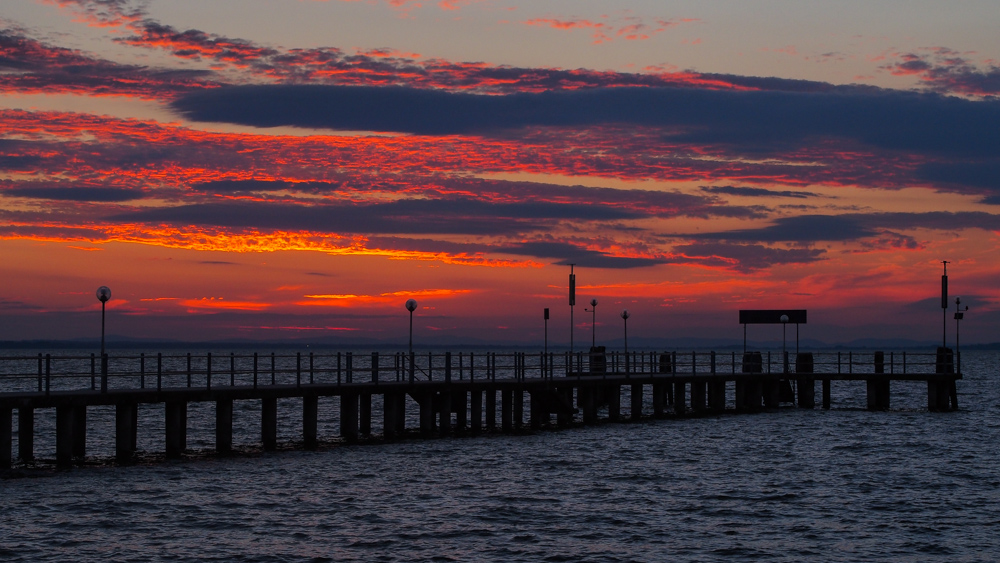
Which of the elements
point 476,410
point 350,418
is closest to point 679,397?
point 476,410

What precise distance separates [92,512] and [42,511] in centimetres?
113

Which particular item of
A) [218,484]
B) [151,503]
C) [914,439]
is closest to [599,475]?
[218,484]

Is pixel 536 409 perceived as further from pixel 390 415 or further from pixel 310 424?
pixel 310 424

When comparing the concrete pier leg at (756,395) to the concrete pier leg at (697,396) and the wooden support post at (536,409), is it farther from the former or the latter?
the wooden support post at (536,409)

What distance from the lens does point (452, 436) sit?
136 ft

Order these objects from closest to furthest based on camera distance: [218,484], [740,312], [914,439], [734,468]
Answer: [218,484]
[734,468]
[914,439]
[740,312]

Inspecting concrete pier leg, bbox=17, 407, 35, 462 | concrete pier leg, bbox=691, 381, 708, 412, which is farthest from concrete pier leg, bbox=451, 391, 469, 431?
concrete pier leg, bbox=691, 381, 708, 412

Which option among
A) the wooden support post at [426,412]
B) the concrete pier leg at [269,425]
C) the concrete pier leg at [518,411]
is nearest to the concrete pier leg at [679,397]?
the concrete pier leg at [518,411]

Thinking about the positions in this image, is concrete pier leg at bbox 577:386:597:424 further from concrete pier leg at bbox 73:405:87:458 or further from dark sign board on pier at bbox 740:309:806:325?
concrete pier leg at bbox 73:405:87:458

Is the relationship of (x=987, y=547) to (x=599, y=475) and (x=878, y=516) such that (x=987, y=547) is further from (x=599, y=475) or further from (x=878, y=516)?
(x=599, y=475)

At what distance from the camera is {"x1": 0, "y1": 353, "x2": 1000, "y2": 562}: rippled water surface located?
22.2 metres

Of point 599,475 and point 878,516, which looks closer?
point 878,516

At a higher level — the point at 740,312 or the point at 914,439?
the point at 740,312

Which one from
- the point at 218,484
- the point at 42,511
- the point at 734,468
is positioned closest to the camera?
the point at 42,511
